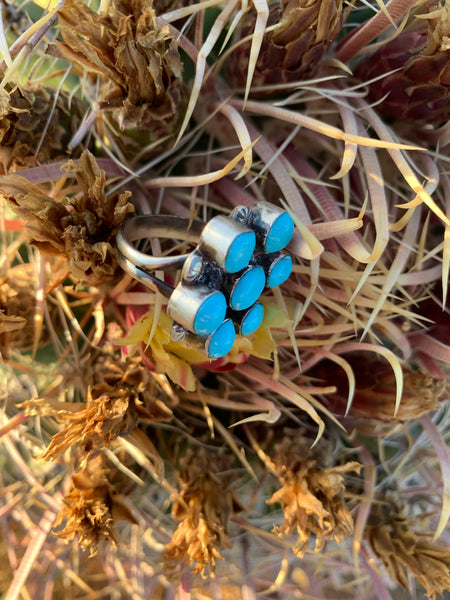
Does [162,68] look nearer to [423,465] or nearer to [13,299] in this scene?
[13,299]

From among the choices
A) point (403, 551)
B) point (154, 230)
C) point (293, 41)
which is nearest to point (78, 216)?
point (154, 230)

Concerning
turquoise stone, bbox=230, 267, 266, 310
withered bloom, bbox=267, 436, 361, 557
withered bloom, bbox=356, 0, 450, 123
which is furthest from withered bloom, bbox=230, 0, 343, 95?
withered bloom, bbox=267, 436, 361, 557

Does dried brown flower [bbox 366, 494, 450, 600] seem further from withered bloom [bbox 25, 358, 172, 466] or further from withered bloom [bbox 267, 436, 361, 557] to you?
withered bloom [bbox 25, 358, 172, 466]

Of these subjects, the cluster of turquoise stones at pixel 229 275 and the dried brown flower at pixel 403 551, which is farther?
the dried brown flower at pixel 403 551

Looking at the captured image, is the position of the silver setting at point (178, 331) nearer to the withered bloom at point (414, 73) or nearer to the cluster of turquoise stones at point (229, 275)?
the cluster of turquoise stones at point (229, 275)

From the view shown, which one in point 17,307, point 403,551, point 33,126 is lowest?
point 403,551

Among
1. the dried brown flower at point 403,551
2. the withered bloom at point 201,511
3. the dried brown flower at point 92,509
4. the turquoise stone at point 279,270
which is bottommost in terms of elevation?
the dried brown flower at point 403,551

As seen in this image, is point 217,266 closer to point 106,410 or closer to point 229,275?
point 229,275

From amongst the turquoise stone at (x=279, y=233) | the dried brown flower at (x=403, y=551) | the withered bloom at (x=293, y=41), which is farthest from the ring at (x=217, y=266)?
the dried brown flower at (x=403, y=551)
